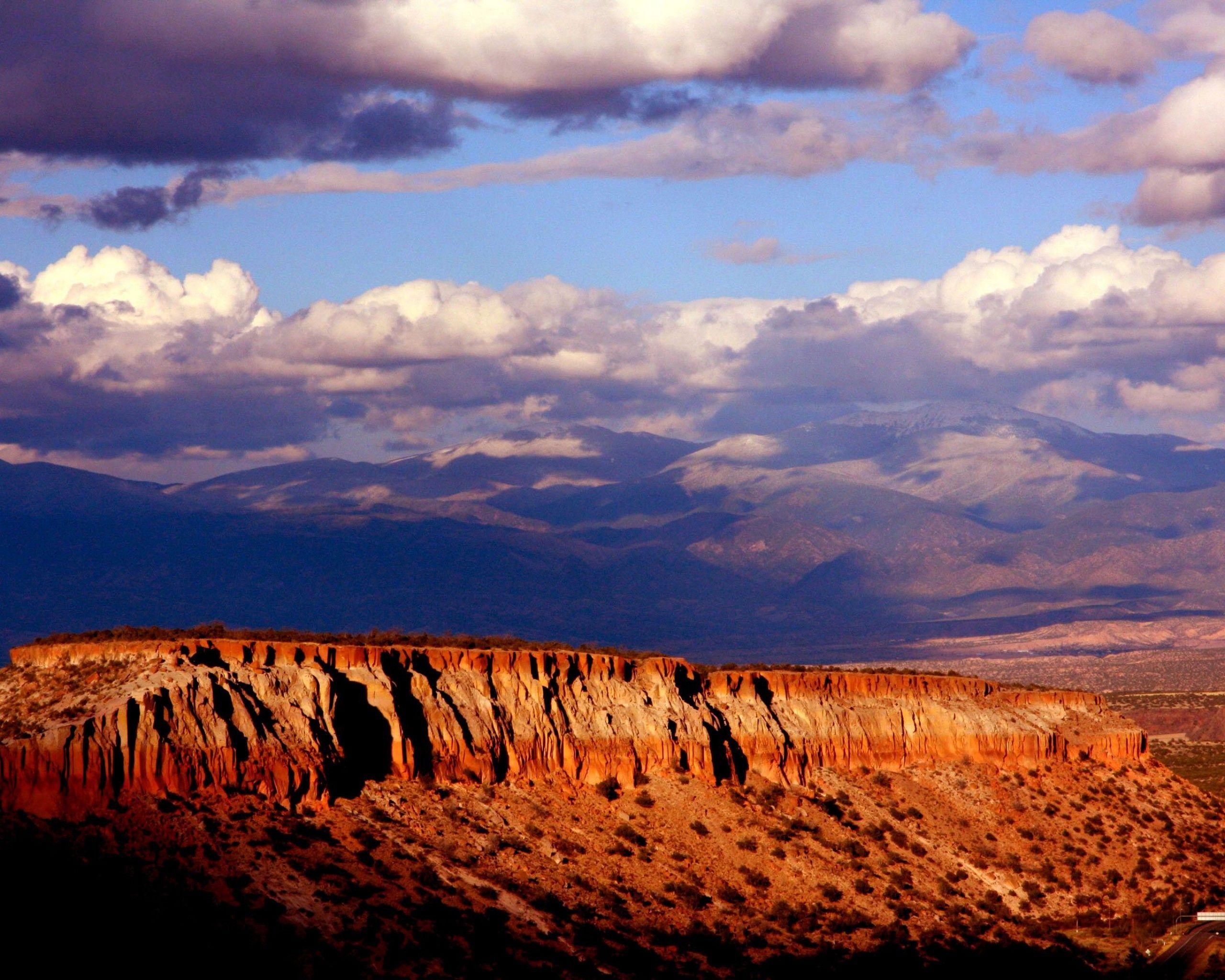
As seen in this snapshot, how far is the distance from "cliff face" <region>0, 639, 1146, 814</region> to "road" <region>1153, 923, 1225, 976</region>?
16.4 metres

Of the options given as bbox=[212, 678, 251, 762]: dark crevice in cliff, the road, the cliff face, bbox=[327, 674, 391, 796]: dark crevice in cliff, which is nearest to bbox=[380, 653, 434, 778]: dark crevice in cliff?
the cliff face

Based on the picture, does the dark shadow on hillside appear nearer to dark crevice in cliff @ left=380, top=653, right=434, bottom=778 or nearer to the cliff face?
the cliff face

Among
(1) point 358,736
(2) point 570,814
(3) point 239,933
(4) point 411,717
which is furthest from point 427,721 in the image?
(3) point 239,933

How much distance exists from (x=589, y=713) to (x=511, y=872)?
11.8 meters

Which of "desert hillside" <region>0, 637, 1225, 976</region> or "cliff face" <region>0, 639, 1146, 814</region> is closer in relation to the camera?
"desert hillside" <region>0, 637, 1225, 976</region>

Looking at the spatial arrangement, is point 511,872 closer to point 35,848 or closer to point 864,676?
point 35,848

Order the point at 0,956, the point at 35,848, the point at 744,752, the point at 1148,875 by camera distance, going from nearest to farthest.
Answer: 1. the point at 0,956
2. the point at 35,848
3. the point at 744,752
4. the point at 1148,875

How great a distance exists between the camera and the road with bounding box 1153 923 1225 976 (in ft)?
199

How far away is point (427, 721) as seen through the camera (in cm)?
5797

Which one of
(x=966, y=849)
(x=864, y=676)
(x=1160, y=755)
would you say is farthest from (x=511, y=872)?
(x=1160, y=755)

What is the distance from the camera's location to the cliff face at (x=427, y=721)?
156 feet

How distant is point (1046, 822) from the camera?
7944cm

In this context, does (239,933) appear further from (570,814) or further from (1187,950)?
(1187,950)

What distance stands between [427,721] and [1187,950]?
30.3m
